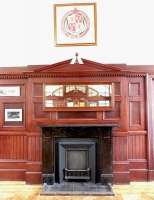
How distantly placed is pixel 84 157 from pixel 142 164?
3.40 ft

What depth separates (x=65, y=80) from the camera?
452cm

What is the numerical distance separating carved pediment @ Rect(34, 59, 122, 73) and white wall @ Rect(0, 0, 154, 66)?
0.17 m

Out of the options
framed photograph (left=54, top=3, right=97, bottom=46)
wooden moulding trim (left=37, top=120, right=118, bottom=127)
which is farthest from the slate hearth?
framed photograph (left=54, top=3, right=97, bottom=46)

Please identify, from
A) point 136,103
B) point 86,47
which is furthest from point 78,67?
point 136,103

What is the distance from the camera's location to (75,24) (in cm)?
471

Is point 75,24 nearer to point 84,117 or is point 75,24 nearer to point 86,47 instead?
point 86,47

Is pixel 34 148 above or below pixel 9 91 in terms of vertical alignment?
below

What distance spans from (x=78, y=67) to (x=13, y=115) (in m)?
1.41

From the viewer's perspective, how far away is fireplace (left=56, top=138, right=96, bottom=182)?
4.31 metres

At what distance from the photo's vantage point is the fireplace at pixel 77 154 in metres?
4.29

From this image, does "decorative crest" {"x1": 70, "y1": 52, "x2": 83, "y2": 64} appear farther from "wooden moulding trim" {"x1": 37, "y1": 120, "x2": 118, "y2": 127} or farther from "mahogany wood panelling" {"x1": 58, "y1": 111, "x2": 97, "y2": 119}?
"wooden moulding trim" {"x1": 37, "y1": 120, "x2": 118, "y2": 127}

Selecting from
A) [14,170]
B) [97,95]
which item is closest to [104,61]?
[97,95]

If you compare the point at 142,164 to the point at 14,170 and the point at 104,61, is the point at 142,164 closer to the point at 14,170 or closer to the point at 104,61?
the point at 104,61

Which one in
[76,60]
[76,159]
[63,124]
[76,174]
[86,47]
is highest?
[86,47]
